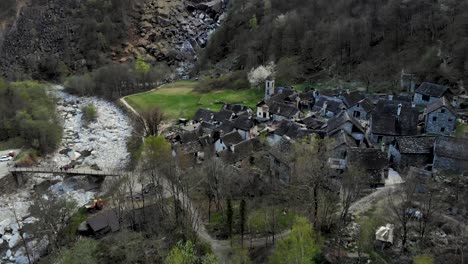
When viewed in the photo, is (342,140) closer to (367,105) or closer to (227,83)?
(367,105)

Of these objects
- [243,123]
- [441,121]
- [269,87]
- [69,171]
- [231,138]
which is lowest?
[69,171]

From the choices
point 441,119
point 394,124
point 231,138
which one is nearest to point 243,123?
point 231,138

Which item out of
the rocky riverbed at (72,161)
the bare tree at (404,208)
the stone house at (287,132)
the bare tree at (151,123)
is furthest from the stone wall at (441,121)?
the rocky riverbed at (72,161)

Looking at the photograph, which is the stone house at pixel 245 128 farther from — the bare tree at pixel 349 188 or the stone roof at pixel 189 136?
the bare tree at pixel 349 188

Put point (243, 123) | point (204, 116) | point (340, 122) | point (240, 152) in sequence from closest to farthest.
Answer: point (240, 152)
point (340, 122)
point (243, 123)
point (204, 116)

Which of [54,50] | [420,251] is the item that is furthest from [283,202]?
[54,50]

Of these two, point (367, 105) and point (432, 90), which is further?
point (367, 105)

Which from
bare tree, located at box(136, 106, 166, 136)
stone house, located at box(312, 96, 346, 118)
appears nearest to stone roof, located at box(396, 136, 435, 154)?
stone house, located at box(312, 96, 346, 118)

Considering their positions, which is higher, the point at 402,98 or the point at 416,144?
the point at 402,98

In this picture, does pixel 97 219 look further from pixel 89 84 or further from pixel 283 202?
pixel 89 84
